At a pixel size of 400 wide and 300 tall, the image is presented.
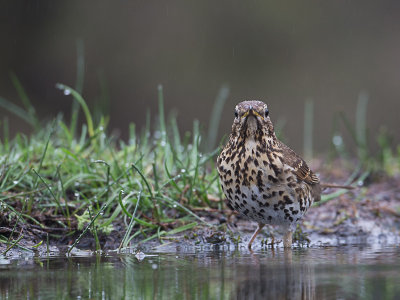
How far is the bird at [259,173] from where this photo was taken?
18.7ft

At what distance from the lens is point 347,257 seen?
5.17 meters

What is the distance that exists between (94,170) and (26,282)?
274 cm

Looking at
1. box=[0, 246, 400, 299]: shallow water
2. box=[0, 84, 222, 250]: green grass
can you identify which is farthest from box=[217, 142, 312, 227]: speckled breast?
box=[0, 84, 222, 250]: green grass

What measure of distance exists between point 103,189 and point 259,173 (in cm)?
152

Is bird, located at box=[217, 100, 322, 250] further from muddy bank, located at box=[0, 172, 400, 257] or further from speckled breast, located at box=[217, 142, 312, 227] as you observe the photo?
muddy bank, located at box=[0, 172, 400, 257]

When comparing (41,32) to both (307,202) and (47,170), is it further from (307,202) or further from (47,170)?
(307,202)

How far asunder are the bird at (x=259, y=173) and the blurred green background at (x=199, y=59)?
29.4ft

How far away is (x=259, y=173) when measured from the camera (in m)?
5.71

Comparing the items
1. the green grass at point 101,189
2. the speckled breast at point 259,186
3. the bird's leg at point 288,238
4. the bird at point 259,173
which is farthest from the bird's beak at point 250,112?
the bird's leg at point 288,238

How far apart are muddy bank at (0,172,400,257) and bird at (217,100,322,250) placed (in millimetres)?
483

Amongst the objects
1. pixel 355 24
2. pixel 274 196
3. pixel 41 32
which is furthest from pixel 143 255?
pixel 355 24

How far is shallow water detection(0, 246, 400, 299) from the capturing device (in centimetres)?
379

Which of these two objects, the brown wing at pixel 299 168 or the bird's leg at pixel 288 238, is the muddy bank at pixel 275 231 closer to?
the bird's leg at pixel 288 238

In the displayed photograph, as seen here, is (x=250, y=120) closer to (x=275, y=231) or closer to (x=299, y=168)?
(x=299, y=168)
